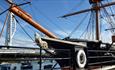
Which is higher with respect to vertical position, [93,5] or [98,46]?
[93,5]

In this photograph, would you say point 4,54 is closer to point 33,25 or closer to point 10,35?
point 33,25

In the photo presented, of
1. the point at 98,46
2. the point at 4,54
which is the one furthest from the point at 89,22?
the point at 4,54

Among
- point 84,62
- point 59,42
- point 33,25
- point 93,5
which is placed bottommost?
point 84,62

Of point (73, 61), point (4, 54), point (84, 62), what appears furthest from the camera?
point (4, 54)

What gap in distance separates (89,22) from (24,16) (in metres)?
17.2

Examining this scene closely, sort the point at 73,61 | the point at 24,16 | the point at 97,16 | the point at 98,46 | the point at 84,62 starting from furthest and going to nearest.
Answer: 1. the point at 97,16
2. the point at 24,16
3. the point at 98,46
4. the point at 84,62
5. the point at 73,61

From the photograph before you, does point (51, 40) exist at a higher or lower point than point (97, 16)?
lower

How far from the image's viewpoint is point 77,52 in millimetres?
8711

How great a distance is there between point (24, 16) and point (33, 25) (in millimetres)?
1627

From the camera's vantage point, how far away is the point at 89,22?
126 feet

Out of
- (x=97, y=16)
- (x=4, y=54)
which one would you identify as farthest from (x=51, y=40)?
(x=97, y=16)

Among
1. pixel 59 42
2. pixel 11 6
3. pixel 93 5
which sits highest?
pixel 93 5

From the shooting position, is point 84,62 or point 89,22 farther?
point 89,22

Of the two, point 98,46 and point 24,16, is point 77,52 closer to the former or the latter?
point 98,46
